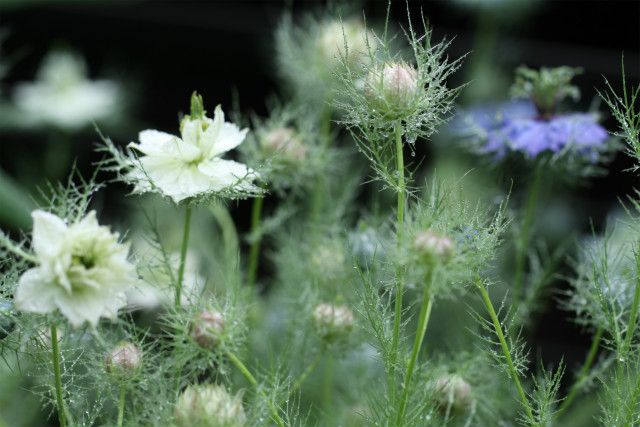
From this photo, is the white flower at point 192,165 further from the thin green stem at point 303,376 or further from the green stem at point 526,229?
the green stem at point 526,229

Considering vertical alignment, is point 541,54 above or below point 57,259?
below

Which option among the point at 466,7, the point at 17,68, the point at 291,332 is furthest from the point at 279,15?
the point at 291,332

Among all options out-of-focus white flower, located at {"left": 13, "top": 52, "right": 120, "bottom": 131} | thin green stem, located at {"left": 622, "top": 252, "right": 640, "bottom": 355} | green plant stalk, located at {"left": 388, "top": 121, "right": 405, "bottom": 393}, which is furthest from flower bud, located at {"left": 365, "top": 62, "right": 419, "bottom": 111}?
out-of-focus white flower, located at {"left": 13, "top": 52, "right": 120, "bottom": 131}

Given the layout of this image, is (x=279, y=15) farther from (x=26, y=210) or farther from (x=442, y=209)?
(x=442, y=209)

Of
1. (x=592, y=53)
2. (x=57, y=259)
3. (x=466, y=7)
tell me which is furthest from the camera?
(x=592, y=53)

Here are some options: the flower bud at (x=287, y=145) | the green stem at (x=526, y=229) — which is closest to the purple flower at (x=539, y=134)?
the green stem at (x=526, y=229)

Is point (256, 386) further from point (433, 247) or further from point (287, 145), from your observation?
point (287, 145)
